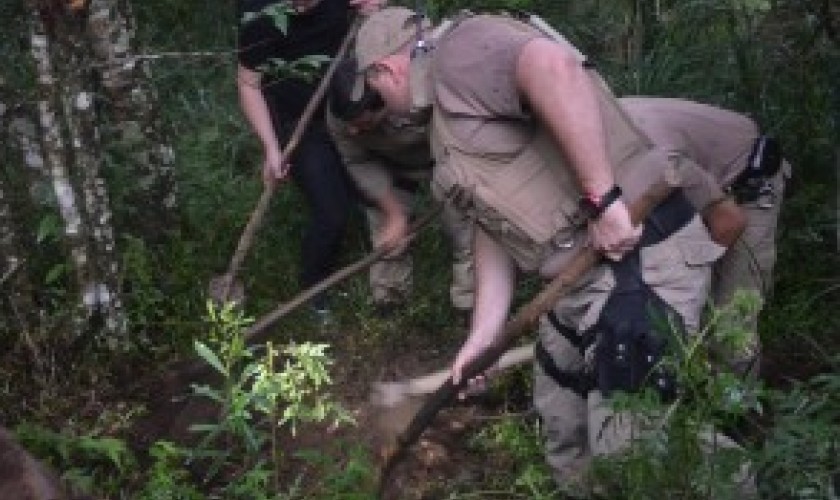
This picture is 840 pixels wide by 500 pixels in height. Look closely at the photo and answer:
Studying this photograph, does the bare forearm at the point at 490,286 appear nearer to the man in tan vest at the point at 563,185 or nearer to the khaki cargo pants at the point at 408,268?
the man in tan vest at the point at 563,185

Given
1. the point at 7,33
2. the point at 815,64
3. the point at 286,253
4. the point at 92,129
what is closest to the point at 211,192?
the point at 286,253

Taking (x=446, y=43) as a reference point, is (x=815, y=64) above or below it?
below

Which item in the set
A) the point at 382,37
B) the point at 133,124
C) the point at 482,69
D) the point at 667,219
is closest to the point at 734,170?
the point at 667,219

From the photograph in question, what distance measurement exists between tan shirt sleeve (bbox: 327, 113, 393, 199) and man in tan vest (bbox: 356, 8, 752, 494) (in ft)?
4.81

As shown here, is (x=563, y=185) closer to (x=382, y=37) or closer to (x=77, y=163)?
(x=382, y=37)

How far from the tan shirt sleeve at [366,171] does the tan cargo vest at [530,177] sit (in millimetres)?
1703

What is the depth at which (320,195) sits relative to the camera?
561cm

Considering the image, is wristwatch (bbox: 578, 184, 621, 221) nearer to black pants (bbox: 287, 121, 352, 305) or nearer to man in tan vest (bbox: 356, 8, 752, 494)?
man in tan vest (bbox: 356, 8, 752, 494)

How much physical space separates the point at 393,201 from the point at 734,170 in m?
1.73

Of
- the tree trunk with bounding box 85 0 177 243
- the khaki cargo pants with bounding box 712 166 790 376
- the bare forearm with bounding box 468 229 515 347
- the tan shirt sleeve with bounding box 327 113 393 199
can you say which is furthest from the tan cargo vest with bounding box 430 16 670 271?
the tree trunk with bounding box 85 0 177 243

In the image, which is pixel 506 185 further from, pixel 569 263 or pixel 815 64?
pixel 815 64

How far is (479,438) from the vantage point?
4.75 m

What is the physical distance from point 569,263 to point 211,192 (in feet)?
9.11

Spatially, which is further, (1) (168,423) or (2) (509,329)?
(1) (168,423)
